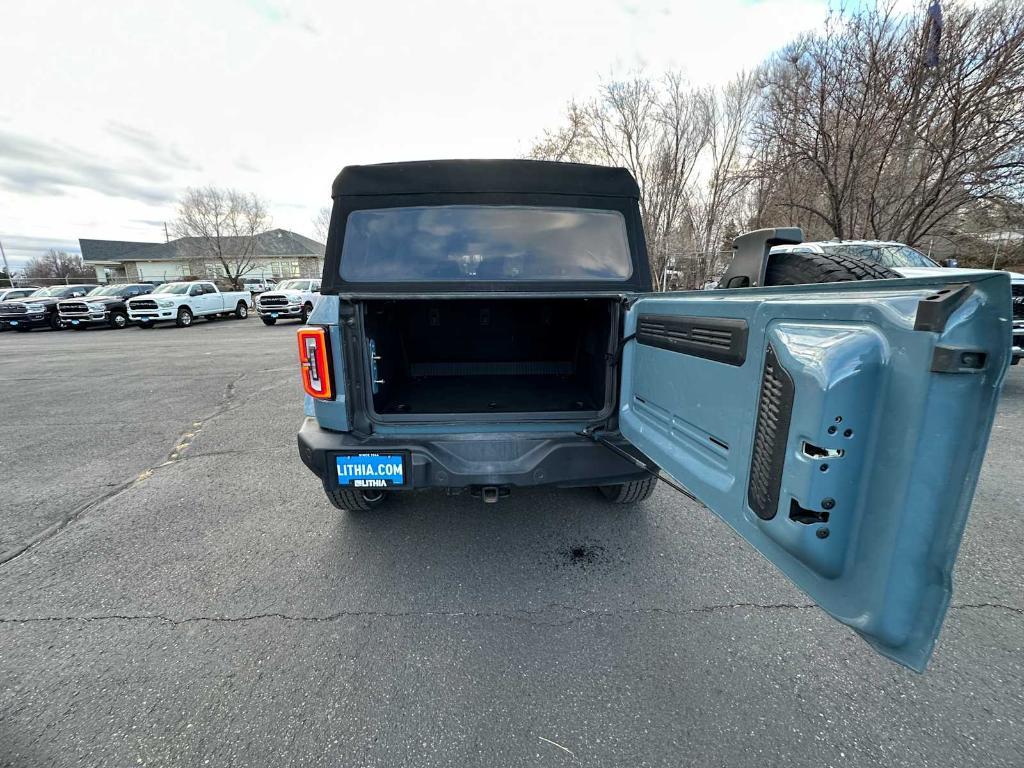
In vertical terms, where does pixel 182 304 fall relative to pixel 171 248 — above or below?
below

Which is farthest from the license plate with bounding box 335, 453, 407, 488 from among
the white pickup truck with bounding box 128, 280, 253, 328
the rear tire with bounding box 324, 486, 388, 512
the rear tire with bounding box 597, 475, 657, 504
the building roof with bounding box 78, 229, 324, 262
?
the building roof with bounding box 78, 229, 324, 262

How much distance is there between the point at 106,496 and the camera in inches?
138

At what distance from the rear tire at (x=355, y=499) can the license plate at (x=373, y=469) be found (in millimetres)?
515

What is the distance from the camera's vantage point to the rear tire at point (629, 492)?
300cm

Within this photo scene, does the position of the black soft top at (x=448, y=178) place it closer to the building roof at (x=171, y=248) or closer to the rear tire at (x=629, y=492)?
the rear tire at (x=629, y=492)

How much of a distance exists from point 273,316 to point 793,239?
20479 mm

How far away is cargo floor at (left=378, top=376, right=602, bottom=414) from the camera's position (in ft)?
9.32

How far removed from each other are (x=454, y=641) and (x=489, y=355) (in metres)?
2.64

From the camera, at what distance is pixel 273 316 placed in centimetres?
1866

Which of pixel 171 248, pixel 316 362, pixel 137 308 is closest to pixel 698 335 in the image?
pixel 316 362

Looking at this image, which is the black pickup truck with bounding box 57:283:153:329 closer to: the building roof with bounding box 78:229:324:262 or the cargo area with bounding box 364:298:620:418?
the cargo area with bounding box 364:298:620:418

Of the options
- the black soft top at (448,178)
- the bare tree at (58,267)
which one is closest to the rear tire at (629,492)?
the black soft top at (448,178)

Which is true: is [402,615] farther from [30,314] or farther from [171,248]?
[171,248]

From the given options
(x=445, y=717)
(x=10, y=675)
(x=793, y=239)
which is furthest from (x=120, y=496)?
(x=793, y=239)
